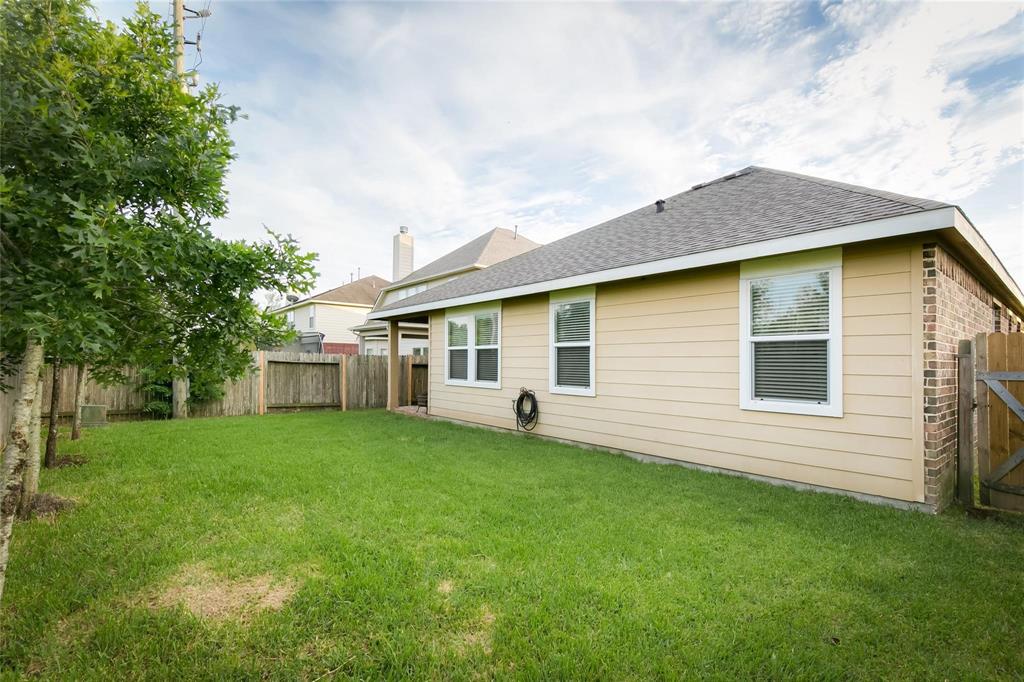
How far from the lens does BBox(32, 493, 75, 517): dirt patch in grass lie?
3.72 meters

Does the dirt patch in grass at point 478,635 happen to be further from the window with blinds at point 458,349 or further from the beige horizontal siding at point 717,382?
the window with blinds at point 458,349

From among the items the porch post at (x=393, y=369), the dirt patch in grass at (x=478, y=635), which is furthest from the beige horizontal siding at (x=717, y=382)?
the porch post at (x=393, y=369)

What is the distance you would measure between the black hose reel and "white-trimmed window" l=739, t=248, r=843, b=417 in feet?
11.0

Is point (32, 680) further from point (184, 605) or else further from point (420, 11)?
point (420, 11)

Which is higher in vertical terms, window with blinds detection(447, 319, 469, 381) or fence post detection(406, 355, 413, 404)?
window with blinds detection(447, 319, 469, 381)

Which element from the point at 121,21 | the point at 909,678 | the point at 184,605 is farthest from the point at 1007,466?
the point at 121,21

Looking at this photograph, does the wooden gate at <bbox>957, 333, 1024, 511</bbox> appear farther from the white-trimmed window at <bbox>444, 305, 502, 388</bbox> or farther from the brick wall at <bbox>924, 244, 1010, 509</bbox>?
the white-trimmed window at <bbox>444, 305, 502, 388</bbox>

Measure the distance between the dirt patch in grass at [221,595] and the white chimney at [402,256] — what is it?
70.0 ft

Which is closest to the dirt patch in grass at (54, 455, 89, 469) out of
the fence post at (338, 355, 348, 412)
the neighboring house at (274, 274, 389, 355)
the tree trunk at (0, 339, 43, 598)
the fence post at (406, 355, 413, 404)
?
the tree trunk at (0, 339, 43, 598)

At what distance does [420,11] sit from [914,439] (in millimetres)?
8649

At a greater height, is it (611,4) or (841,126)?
(611,4)

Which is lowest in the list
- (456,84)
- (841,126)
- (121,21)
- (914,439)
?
(914,439)

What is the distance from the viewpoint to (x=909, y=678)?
6.40 feet

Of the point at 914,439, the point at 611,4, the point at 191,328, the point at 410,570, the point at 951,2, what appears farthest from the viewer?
the point at 611,4
